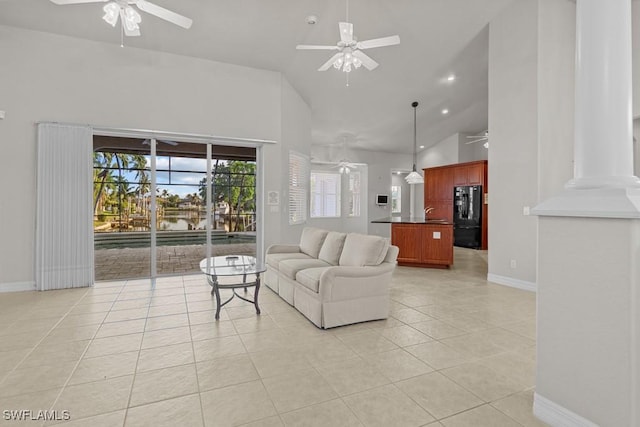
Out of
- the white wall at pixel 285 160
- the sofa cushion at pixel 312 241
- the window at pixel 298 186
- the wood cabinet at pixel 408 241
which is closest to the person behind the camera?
the sofa cushion at pixel 312 241

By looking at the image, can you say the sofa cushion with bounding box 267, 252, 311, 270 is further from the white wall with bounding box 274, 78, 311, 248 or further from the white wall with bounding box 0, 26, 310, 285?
the white wall with bounding box 0, 26, 310, 285

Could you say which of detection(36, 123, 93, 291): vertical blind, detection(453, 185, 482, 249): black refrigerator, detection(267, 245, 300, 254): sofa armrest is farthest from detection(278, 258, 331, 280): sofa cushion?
detection(453, 185, 482, 249): black refrigerator

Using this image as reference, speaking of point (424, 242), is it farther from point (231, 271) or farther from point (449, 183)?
point (449, 183)

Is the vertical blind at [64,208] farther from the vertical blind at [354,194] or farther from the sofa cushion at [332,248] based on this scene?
the vertical blind at [354,194]

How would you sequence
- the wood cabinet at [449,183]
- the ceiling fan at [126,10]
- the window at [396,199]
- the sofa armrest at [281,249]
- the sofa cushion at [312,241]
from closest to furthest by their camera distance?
the ceiling fan at [126,10], the sofa cushion at [312,241], the sofa armrest at [281,249], the wood cabinet at [449,183], the window at [396,199]

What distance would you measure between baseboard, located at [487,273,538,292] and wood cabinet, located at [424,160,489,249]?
3.80 m

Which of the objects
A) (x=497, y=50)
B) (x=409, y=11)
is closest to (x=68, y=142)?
(x=409, y=11)

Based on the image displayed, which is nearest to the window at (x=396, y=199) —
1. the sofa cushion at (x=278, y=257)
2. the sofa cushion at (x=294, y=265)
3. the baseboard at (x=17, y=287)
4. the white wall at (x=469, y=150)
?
the white wall at (x=469, y=150)

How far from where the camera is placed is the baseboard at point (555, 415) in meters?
1.77

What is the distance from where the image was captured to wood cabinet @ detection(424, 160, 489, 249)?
908 cm

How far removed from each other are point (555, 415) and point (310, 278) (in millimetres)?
2218

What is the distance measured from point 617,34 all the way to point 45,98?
246 inches
